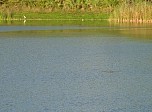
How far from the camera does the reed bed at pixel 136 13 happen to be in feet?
141

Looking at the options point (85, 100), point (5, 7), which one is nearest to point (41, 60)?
point (85, 100)

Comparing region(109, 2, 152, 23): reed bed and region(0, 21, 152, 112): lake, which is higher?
region(109, 2, 152, 23): reed bed

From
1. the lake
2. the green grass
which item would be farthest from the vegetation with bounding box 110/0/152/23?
the lake

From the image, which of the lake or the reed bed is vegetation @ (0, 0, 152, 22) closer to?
the reed bed

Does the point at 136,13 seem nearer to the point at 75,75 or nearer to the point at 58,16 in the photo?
the point at 58,16

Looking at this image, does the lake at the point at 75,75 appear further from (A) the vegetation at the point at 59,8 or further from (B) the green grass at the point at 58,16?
(A) the vegetation at the point at 59,8

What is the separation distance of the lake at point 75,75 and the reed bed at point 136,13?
11.7m

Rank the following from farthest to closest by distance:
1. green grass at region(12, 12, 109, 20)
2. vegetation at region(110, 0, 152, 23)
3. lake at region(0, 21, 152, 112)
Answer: green grass at region(12, 12, 109, 20), vegetation at region(110, 0, 152, 23), lake at region(0, 21, 152, 112)

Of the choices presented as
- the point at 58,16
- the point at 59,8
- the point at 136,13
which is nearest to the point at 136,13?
the point at 136,13

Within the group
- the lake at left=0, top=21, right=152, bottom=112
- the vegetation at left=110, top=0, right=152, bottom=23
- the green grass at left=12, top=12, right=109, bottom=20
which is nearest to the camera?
the lake at left=0, top=21, right=152, bottom=112

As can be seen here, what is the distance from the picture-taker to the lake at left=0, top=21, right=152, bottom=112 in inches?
558

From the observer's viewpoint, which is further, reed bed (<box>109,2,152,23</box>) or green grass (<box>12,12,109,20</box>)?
green grass (<box>12,12,109,20</box>)

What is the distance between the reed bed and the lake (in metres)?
11.7

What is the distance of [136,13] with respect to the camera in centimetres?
4359
